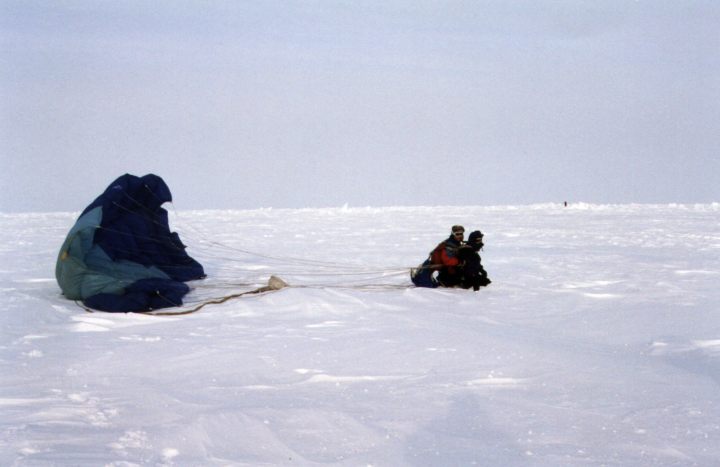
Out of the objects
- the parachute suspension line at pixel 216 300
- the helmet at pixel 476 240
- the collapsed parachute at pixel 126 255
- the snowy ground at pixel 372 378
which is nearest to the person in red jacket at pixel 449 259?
the helmet at pixel 476 240

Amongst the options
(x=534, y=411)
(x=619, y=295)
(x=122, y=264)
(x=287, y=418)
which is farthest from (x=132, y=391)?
(x=619, y=295)

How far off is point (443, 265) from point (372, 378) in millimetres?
4576

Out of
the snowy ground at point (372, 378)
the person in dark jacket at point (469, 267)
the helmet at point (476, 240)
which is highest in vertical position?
the helmet at point (476, 240)

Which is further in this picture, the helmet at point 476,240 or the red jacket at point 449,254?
the red jacket at point 449,254

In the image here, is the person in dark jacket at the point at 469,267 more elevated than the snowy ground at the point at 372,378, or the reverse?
the person in dark jacket at the point at 469,267

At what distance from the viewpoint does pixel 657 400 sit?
166 inches

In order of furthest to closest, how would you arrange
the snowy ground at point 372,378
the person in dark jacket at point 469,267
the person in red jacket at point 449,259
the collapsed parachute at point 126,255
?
1. the person in red jacket at point 449,259
2. the person in dark jacket at point 469,267
3. the collapsed parachute at point 126,255
4. the snowy ground at point 372,378

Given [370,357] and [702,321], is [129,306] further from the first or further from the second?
[702,321]

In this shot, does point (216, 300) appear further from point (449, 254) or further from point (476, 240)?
point (476, 240)

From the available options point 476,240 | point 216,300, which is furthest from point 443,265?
point 216,300

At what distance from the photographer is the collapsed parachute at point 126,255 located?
7.71m

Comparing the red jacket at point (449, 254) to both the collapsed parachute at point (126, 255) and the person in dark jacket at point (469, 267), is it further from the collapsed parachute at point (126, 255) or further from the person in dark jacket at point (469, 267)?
the collapsed parachute at point (126, 255)

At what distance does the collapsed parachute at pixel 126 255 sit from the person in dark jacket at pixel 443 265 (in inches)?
124

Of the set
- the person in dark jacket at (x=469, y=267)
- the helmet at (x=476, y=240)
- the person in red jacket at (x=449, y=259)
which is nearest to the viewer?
the helmet at (x=476, y=240)
